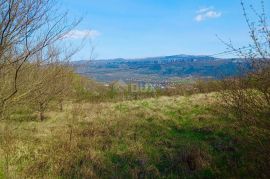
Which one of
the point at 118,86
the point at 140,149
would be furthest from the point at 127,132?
the point at 118,86

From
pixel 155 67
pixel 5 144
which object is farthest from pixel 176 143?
pixel 155 67

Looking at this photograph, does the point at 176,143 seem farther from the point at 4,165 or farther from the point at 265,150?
the point at 265,150

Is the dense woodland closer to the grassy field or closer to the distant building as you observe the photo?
the grassy field

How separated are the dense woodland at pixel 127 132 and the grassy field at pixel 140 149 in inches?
0.9

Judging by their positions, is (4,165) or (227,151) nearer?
(4,165)

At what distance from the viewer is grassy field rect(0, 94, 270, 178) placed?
7680 millimetres

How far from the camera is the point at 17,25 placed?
6180mm

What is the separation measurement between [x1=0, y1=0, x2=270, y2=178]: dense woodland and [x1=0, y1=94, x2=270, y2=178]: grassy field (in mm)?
23

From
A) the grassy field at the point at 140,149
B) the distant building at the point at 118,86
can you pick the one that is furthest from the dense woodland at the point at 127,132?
the distant building at the point at 118,86

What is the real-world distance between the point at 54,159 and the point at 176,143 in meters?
3.51

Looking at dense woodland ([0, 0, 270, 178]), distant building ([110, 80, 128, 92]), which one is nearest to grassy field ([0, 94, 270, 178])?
dense woodland ([0, 0, 270, 178])

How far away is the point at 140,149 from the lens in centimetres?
1059

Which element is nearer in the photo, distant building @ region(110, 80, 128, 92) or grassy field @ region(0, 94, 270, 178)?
grassy field @ region(0, 94, 270, 178)

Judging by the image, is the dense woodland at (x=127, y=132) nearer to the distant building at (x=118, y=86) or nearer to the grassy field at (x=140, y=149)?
the grassy field at (x=140, y=149)
